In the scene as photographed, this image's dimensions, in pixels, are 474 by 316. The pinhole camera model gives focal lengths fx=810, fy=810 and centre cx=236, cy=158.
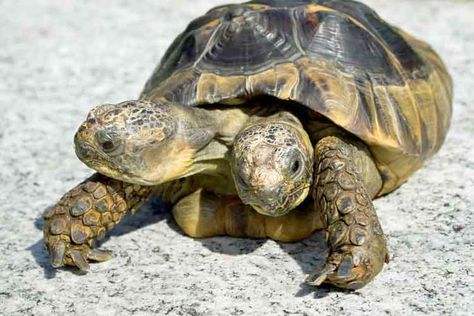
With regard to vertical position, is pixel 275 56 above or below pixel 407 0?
above

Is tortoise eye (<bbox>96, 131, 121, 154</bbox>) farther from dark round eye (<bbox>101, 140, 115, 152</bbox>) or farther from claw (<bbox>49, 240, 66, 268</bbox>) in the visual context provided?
claw (<bbox>49, 240, 66, 268</bbox>)

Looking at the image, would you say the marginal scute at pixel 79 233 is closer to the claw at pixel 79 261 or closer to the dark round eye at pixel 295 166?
the claw at pixel 79 261

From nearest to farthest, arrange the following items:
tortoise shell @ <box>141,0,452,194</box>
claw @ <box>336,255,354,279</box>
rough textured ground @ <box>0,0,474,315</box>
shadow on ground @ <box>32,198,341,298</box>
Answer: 1. claw @ <box>336,255,354,279</box>
2. rough textured ground @ <box>0,0,474,315</box>
3. shadow on ground @ <box>32,198,341,298</box>
4. tortoise shell @ <box>141,0,452,194</box>

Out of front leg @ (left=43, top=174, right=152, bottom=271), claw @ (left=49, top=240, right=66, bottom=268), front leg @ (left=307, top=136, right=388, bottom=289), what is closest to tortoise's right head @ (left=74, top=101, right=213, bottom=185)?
front leg @ (left=43, top=174, right=152, bottom=271)

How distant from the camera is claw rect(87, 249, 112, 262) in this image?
3006 millimetres

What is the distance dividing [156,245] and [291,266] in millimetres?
579

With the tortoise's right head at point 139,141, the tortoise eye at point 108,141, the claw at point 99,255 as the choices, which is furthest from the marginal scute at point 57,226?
the tortoise eye at point 108,141

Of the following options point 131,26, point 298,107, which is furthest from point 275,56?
point 131,26

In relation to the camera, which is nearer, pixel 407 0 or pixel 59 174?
pixel 59 174

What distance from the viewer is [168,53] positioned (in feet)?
11.7

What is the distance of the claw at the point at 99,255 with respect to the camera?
3.01m

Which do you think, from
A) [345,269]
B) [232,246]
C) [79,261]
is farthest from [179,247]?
[345,269]

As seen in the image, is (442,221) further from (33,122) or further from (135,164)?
(33,122)

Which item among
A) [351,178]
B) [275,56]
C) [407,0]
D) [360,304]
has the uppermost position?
[275,56]
